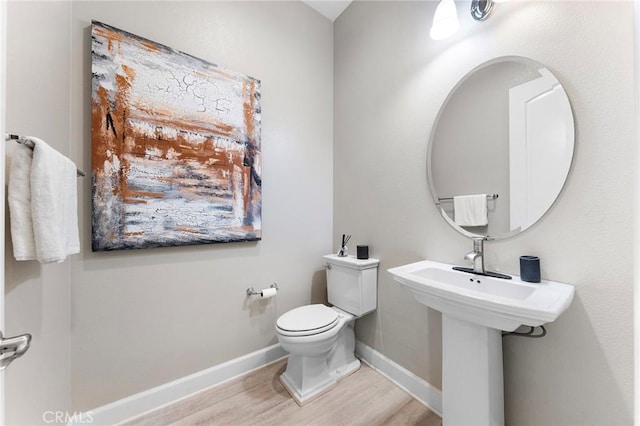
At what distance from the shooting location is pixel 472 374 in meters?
1.07

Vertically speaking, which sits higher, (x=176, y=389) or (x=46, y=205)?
(x=46, y=205)

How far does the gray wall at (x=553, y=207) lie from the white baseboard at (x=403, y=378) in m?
0.06

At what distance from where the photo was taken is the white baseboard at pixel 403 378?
55.7 inches

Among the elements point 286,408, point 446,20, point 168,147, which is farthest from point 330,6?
point 286,408

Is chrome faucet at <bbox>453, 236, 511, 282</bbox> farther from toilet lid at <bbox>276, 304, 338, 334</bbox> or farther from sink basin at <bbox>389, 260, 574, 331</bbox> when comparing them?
toilet lid at <bbox>276, 304, 338, 334</bbox>

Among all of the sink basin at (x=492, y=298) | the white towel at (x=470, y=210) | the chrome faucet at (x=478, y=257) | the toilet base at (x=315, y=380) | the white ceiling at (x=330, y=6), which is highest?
the white ceiling at (x=330, y=6)

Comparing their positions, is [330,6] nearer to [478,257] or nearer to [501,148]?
[501,148]

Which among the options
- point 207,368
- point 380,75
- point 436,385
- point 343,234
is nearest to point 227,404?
point 207,368

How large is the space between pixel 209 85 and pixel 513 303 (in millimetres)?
1907

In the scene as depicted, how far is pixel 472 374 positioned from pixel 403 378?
0.64 m

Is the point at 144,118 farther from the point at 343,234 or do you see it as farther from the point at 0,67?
the point at 343,234

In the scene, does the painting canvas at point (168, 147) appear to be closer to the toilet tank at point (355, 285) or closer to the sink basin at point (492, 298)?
the toilet tank at point (355, 285)

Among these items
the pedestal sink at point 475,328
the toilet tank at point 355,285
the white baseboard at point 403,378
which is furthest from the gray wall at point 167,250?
the pedestal sink at point 475,328

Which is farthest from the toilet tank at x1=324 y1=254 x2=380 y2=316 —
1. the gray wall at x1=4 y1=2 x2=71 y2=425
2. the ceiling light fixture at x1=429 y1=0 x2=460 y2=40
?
the gray wall at x1=4 y1=2 x2=71 y2=425
